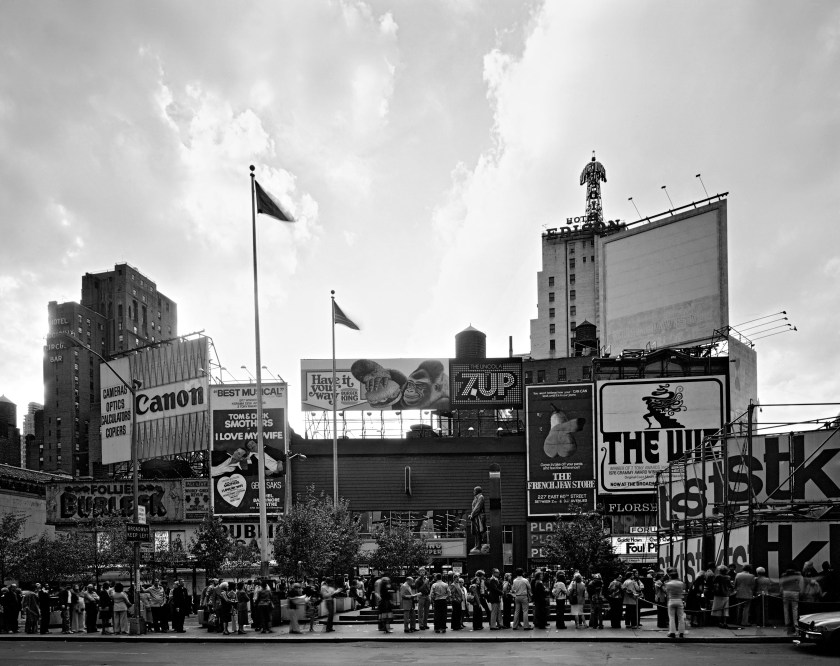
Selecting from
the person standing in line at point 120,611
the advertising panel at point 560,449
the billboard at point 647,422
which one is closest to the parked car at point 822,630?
the person standing in line at point 120,611

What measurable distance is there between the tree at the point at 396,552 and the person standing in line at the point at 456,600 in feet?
86.2

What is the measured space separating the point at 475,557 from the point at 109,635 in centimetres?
2253

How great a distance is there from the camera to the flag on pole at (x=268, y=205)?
31.5 metres

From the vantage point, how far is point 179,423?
68062mm

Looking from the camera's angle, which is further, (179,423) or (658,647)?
(179,423)

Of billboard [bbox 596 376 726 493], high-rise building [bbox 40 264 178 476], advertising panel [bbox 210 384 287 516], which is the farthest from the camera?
high-rise building [bbox 40 264 178 476]

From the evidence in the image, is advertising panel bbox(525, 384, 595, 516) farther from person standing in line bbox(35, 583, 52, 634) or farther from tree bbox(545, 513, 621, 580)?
person standing in line bbox(35, 583, 52, 634)

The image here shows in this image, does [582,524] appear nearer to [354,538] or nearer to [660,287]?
[354,538]

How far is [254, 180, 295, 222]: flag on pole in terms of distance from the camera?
3150 cm

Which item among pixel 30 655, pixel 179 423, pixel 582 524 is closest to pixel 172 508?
pixel 179 423

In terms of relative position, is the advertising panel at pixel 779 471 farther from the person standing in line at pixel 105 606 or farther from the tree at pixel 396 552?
the tree at pixel 396 552

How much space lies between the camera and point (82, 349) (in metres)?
177

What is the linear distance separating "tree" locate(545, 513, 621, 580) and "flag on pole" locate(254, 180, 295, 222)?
20.5 meters

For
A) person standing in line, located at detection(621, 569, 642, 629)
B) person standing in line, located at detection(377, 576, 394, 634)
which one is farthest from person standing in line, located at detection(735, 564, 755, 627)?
person standing in line, located at detection(377, 576, 394, 634)
